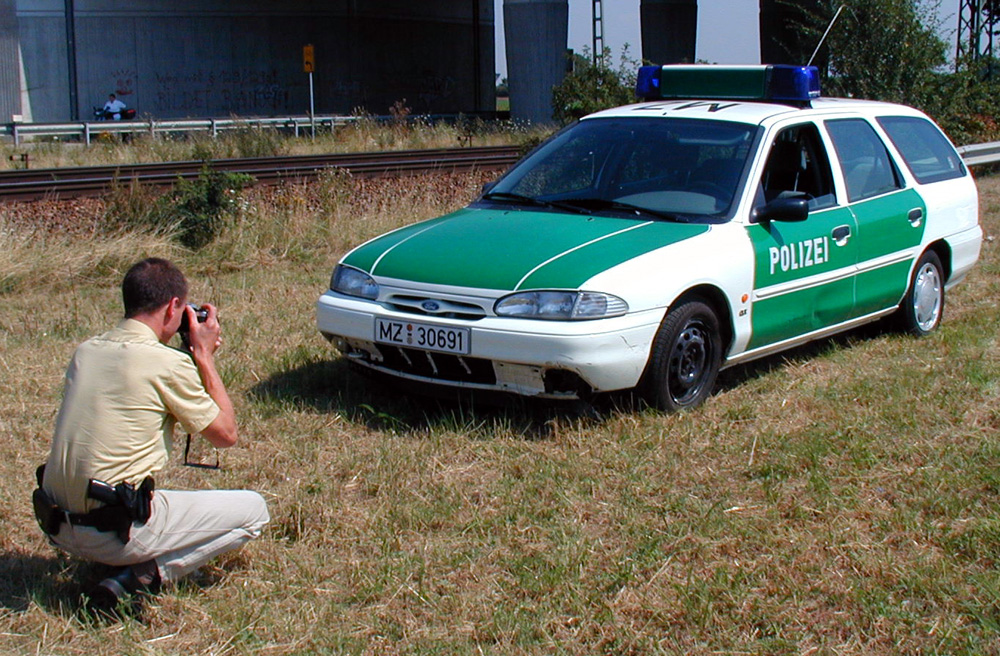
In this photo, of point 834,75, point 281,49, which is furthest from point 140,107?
point 834,75

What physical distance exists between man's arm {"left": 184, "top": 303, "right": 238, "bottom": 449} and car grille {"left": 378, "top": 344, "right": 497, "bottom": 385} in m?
1.77

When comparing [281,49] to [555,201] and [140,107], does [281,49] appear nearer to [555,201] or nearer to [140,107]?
[140,107]

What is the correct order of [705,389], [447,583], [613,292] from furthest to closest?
[705,389], [613,292], [447,583]

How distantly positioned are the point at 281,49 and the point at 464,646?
4340cm

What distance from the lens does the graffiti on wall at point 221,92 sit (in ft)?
136

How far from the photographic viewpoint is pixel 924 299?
772 centimetres

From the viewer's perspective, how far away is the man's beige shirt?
3.62 meters

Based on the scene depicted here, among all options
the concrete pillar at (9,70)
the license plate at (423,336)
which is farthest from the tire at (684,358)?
the concrete pillar at (9,70)

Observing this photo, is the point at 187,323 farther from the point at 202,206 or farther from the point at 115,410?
the point at 202,206

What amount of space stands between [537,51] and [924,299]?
28.7m

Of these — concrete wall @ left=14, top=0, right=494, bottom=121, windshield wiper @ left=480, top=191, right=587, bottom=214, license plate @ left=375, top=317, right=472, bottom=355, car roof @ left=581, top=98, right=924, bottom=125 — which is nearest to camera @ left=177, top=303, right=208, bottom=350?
license plate @ left=375, top=317, right=472, bottom=355

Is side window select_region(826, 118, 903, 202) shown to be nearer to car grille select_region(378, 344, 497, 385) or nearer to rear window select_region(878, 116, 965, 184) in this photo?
rear window select_region(878, 116, 965, 184)

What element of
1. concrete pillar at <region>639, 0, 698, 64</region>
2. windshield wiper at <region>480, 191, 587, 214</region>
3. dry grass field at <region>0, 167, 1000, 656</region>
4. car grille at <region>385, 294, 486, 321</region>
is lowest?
dry grass field at <region>0, 167, 1000, 656</region>

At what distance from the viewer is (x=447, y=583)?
402 cm
